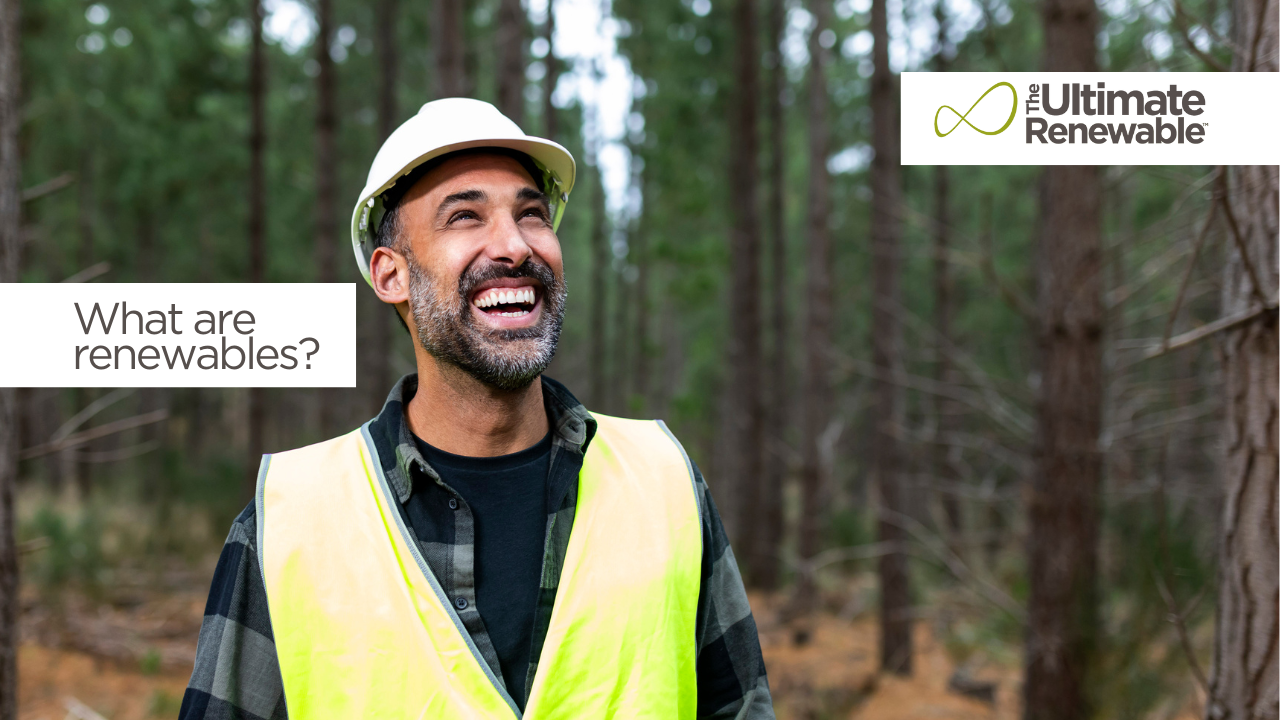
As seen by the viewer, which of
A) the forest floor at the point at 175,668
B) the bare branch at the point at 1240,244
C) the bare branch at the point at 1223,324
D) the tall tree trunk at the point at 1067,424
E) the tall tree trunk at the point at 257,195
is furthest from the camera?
the tall tree trunk at the point at 257,195

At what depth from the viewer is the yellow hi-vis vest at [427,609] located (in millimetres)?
1759

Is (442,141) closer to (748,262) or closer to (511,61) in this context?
(511,61)

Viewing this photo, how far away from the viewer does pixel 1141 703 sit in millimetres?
4520

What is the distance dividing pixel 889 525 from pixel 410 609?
8.22 m

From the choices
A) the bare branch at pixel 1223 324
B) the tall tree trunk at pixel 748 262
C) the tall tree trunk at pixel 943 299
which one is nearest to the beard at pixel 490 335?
the bare branch at pixel 1223 324

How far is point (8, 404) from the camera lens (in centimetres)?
312

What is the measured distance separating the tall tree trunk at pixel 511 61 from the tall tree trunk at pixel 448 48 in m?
0.46

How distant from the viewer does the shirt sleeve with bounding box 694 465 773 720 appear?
2057 mm

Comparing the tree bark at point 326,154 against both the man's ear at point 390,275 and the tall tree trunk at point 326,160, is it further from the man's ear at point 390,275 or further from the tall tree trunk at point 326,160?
the man's ear at point 390,275

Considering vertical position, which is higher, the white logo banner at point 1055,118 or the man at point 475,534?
the white logo banner at point 1055,118

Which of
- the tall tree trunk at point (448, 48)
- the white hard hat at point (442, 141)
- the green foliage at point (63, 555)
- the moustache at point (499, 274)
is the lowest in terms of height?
the green foliage at point (63, 555)

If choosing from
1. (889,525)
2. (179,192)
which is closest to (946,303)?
(889,525)

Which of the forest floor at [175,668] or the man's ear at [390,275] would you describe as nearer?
the man's ear at [390,275]

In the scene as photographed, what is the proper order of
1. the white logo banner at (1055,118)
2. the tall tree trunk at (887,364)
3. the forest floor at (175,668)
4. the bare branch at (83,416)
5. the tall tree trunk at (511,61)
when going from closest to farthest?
the bare branch at (83,416) → the white logo banner at (1055,118) → the tall tree trunk at (511,61) → the forest floor at (175,668) → the tall tree trunk at (887,364)
